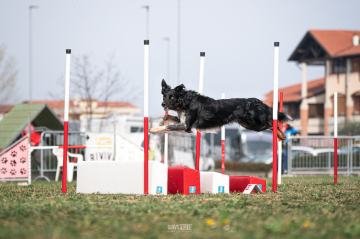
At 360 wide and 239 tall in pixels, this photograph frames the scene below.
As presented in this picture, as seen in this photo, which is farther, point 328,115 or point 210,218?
point 328,115

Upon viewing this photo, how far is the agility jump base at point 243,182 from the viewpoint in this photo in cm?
626

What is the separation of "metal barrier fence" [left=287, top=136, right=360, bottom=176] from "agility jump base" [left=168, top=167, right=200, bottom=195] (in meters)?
9.60

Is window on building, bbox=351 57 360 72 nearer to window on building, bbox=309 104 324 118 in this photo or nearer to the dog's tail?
window on building, bbox=309 104 324 118

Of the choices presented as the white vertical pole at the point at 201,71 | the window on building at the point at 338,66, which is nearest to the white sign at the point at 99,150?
the white vertical pole at the point at 201,71

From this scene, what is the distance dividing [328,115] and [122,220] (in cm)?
3350

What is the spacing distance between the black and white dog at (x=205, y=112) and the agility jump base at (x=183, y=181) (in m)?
0.72

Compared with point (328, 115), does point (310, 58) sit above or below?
above

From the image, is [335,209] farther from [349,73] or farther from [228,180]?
[349,73]

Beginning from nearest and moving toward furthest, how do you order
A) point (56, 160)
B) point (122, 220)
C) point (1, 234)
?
1. point (1, 234)
2. point (122, 220)
3. point (56, 160)

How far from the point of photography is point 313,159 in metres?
15.0

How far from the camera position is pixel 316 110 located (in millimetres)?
36500

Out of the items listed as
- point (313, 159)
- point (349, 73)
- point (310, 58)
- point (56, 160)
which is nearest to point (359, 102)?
point (349, 73)

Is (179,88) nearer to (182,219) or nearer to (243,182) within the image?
(243,182)

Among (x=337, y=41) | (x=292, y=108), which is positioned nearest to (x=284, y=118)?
(x=337, y=41)
